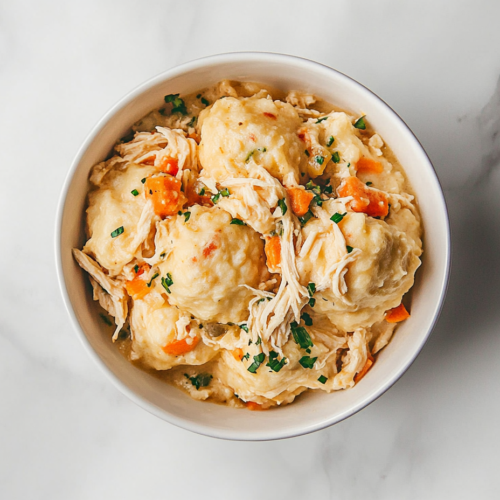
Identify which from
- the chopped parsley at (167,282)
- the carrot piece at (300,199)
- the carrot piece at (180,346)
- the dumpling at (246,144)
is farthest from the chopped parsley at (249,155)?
the carrot piece at (180,346)

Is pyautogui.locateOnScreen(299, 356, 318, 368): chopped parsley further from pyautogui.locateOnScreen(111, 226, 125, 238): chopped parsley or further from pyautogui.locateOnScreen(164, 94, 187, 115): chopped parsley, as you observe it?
pyautogui.locateOnScreen(164, 94, 187, 115): chopped parsley

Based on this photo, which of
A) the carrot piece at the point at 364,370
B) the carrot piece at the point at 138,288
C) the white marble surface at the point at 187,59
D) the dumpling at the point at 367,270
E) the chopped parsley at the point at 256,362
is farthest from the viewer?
the white marble surface at the point at 187,59

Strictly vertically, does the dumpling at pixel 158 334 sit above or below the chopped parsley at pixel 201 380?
above

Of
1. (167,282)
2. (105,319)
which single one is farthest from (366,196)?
(105,319)

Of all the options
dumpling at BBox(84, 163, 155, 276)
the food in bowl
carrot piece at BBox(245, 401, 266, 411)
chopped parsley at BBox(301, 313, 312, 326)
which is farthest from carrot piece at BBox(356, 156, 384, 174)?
carrot piece at BBox(245, 401, 266, 411)

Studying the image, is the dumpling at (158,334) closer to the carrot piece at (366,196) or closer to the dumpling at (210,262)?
the dumpling at (210,262)

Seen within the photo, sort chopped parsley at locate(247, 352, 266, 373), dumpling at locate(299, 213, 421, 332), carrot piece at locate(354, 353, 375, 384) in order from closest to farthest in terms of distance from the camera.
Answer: dumpling at locate(299, 213, 421, 332) < chopped parsley at locate(247, 352, 266, 373) < carrot piece at locate(354, 353, 375, 384)
